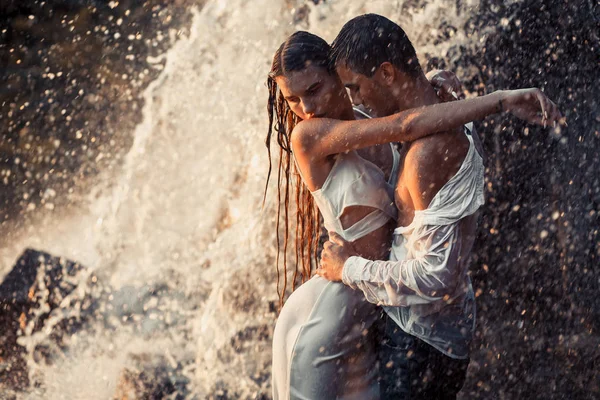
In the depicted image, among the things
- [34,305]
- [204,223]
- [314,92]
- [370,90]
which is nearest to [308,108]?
[314,92]

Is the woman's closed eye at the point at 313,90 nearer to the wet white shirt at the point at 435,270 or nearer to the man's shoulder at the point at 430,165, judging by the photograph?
the man's shoulder at the point at 430,165

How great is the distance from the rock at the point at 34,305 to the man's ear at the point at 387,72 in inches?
163

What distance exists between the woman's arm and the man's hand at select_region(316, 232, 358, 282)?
352mm

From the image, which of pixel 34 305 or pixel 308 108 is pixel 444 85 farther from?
pixel 34 305

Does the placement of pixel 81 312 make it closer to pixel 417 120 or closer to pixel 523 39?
pixel 523 39

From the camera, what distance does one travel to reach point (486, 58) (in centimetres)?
504

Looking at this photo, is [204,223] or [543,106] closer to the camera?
[543,106]

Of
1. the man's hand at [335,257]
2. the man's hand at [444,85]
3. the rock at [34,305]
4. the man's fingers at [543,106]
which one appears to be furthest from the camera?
the rock at [34,305]

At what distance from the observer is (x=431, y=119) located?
2.49 metres

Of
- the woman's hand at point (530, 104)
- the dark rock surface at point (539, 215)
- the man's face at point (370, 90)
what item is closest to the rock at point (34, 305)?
the dark rock surface at point (539, 215)

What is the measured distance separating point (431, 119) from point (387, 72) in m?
0.23

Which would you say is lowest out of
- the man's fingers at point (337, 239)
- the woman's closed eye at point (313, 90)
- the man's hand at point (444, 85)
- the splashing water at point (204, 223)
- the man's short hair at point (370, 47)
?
the splashing water at point (204, 223)

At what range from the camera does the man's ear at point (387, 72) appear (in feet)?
8.38

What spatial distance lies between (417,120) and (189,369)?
10.8 feet
